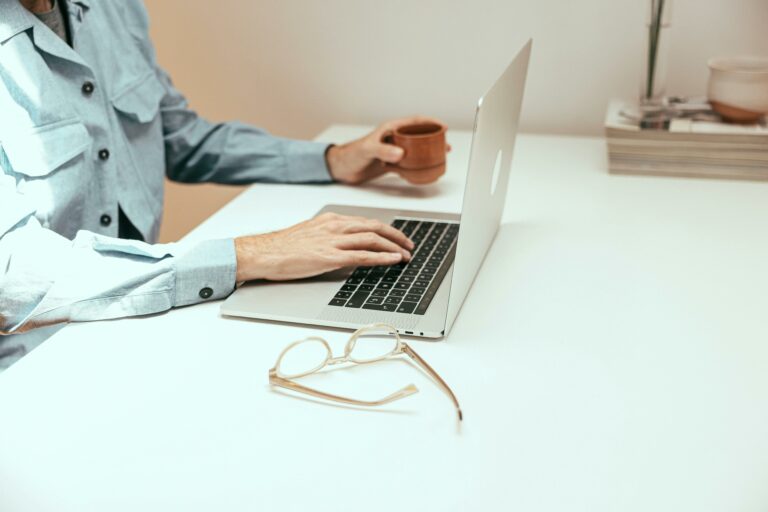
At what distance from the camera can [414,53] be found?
5.88 feet

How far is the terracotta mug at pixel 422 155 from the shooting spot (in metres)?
1.40

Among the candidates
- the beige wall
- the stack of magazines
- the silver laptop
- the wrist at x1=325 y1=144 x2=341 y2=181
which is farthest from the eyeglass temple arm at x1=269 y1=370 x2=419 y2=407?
the beige wall

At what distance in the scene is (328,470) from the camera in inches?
29.6

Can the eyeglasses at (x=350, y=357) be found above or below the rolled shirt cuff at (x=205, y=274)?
below

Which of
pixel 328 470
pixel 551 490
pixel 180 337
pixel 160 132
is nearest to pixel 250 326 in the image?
pixel 180 337

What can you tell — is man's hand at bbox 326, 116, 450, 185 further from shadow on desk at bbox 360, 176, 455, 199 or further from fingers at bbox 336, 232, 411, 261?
fingers at bbox 336, 232, 411, 261

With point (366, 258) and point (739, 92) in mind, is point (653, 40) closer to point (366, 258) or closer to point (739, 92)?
point (739, 92)

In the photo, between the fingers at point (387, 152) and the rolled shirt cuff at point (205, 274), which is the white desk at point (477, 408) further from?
the fingers at point (387, 152)

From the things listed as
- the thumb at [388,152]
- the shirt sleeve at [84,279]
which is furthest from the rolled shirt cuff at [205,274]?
the thumb at [388,152]

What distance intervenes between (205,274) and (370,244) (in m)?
0.22

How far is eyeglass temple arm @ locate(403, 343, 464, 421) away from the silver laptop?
0.05 metres

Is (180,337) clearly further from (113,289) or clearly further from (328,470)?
(328,470)

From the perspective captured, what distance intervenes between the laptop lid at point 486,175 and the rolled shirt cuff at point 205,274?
12.1 inches

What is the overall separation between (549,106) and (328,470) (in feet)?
3.94
